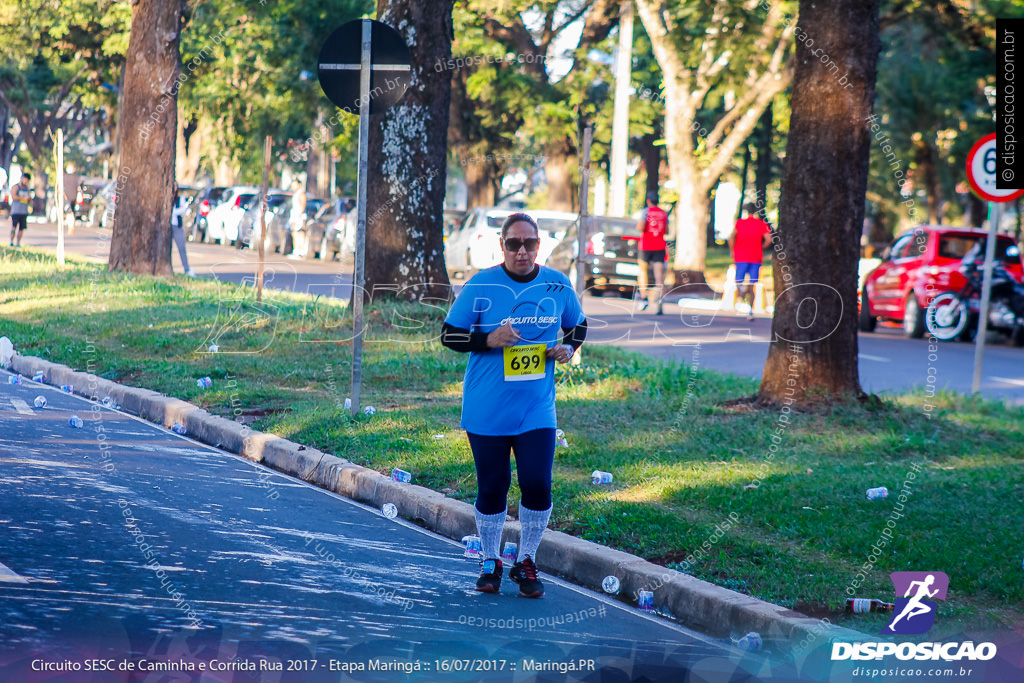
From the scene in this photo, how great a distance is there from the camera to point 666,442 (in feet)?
31.5

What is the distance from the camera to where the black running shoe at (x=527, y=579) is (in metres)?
6.12

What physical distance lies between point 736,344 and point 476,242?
984 cm

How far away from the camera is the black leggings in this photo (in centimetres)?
616

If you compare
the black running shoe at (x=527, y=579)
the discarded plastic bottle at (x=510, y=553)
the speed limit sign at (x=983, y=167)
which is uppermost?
the speed limit sign at (x=983, y=167)

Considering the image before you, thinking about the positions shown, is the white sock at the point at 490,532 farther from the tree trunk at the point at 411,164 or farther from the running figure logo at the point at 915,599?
the tree trunk at the point at 411,164

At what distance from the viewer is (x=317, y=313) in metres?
16.4

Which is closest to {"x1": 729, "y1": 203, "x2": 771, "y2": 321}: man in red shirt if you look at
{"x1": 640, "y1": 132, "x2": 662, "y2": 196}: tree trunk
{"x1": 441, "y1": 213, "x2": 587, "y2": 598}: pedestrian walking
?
{"x1": 441, "y1": 213, "x2": 587, "y2": 598}: pedestrian walking

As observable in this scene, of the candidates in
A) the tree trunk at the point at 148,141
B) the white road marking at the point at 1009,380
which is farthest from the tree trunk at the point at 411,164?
the white road marking at the point at 1009,380

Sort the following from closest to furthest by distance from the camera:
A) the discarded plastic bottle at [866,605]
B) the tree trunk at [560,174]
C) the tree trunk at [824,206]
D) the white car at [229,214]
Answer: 1. the discarded plastic bottle at [866,605]
2. the tree trunk at [824,206]
3. the tree trunk at [560,174]
4. the white car at [229,214]

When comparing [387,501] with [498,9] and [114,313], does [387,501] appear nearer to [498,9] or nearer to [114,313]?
[114,313]

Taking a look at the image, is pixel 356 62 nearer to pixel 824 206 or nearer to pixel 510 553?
pixel 824 206

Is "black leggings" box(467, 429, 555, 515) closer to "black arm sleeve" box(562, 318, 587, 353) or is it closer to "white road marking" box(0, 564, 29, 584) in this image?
"black arm sleeve" box(562, 318, 587, 353)

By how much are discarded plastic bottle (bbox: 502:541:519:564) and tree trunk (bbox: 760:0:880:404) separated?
454 centimetres

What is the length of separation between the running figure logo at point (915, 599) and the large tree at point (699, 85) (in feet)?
72.8
